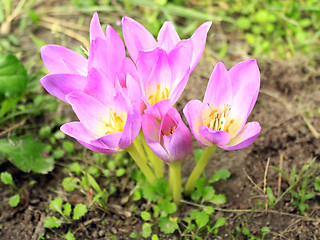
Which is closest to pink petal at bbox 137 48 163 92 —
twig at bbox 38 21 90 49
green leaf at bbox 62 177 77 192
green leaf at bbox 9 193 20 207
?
green leaf at bbox 62 177 77 192

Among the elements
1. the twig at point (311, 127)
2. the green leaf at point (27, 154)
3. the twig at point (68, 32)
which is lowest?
the twig at point (311, 127)

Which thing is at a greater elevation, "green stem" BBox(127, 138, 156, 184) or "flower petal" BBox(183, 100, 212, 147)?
"flower petal" BBox(183, 100, 212, 147)

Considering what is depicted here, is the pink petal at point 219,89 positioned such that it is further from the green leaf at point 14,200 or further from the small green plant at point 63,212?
the green leaf at point 14,200

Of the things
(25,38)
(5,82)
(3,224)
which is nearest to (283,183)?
(3,224)

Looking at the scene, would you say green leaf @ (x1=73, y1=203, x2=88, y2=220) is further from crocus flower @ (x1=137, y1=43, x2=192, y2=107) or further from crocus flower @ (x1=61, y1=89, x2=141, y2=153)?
crocus flower @ (x1=137, y1=43, x2=192, y2=107)

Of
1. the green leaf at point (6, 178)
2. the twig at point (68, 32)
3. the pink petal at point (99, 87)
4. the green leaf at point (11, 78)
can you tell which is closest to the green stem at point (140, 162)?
the pink petal at point (99, 87)

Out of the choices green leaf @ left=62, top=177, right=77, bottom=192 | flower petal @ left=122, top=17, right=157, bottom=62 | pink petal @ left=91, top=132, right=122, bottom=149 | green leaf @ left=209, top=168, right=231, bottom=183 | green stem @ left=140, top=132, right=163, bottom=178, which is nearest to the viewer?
pink petal @ left=91, top=132, right=122, bottom=149

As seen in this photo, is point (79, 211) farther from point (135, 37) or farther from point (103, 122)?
point (135, 37)
